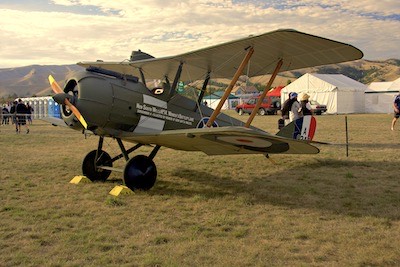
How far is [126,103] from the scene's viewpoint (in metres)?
6.61

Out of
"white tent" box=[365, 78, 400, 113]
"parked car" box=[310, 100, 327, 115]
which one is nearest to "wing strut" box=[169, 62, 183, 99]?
"parked car" box=[310, 100, 327, 115]

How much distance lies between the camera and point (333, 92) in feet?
127

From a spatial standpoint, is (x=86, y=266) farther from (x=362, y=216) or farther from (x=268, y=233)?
(x=362, y=216)

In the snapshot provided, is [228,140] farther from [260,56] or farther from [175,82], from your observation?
[260,56]

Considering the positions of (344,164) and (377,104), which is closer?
(344,164)

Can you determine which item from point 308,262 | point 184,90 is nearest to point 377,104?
point 184,90

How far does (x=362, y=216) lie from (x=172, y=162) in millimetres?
5512

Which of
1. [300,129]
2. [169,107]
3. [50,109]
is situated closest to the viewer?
[169,107]

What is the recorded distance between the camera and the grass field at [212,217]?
12.4 feet

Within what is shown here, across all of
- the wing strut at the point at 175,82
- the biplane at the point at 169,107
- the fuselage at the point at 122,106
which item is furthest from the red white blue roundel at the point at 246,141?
the wing strut at the point at 175,82

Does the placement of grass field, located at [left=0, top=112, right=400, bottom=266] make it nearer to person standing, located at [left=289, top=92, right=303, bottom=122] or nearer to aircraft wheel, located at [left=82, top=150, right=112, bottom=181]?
aircraft wheel, located at [left=82, top=150, right=112, bottom=181]

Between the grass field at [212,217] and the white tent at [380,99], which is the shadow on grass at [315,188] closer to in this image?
the grass field at [212,217]

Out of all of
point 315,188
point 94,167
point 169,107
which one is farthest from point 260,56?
point 94,167

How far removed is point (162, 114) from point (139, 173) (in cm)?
126
